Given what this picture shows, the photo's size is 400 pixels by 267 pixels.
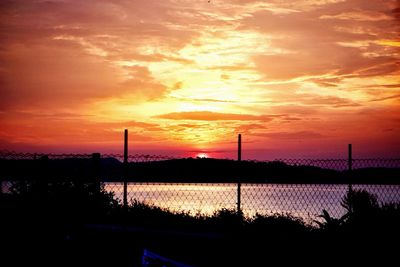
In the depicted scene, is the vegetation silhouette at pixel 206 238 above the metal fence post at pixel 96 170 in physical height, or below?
below

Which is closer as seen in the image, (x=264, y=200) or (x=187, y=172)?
(x=187, y=172)

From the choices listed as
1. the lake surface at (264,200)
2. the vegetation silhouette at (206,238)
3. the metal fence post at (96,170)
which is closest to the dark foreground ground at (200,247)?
the vegetation silhouette at (206,238)

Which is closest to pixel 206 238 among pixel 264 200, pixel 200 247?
pixel 200 247

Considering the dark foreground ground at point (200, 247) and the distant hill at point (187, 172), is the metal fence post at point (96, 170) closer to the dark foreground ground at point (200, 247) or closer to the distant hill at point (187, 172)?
the distant hill at point (187, 172)

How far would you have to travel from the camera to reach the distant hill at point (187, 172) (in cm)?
1219

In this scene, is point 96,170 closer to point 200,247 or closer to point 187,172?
point 187,172

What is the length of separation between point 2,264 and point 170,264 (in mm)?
4838

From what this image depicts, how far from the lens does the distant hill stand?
1219 centimetres

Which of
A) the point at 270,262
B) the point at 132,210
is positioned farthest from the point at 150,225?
the point at 270,262

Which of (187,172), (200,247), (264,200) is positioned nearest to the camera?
(200,247)

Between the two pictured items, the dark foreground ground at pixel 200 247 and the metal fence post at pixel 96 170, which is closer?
the dark foreground ground at pixel 200 247

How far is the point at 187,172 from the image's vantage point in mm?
13953

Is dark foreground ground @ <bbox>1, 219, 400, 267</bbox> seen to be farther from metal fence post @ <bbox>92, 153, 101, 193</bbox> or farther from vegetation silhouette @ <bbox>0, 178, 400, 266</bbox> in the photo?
metal fence post @ <bbox>92, 153, 101, 193</bbox>

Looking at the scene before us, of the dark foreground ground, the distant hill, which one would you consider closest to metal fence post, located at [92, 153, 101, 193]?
the distant hill
